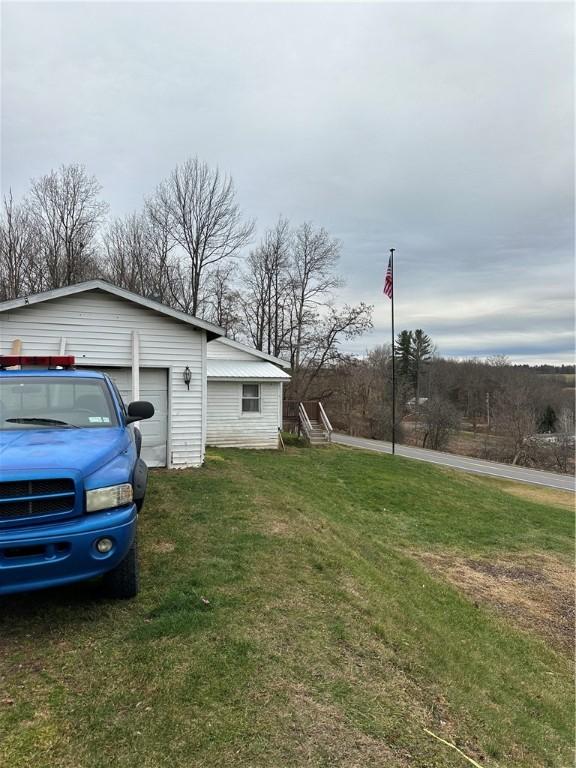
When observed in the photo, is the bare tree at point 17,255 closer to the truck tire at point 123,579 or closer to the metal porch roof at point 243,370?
the metal porch roof at point 243,370

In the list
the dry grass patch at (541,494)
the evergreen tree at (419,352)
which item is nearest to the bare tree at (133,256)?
the dry grass patch at (541,494)

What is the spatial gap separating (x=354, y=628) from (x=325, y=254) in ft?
118

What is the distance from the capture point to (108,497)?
126 inches

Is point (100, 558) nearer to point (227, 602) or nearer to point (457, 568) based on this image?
point (227, 602)

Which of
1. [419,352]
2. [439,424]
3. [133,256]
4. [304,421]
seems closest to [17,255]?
[133,256]

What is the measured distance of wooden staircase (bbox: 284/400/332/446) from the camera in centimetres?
2183

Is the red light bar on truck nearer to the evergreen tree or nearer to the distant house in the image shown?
the distant house

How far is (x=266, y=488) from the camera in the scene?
9.16 meters

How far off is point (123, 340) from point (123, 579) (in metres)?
6.66

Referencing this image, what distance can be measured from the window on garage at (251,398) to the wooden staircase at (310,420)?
4745 mm

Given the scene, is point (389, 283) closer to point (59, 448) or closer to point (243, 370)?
point (243, 370)

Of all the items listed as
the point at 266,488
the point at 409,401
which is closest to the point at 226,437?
the point at 266,488

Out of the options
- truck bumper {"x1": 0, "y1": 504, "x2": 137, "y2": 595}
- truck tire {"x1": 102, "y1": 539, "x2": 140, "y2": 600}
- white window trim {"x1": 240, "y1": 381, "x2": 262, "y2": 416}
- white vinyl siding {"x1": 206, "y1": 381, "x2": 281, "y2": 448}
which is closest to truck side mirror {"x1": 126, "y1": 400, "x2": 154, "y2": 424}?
truck tire {"x1": 102, "y1": 539, "x2": 140, "y2": 600}

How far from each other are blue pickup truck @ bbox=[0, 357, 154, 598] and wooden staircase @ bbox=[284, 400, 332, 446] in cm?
1798
